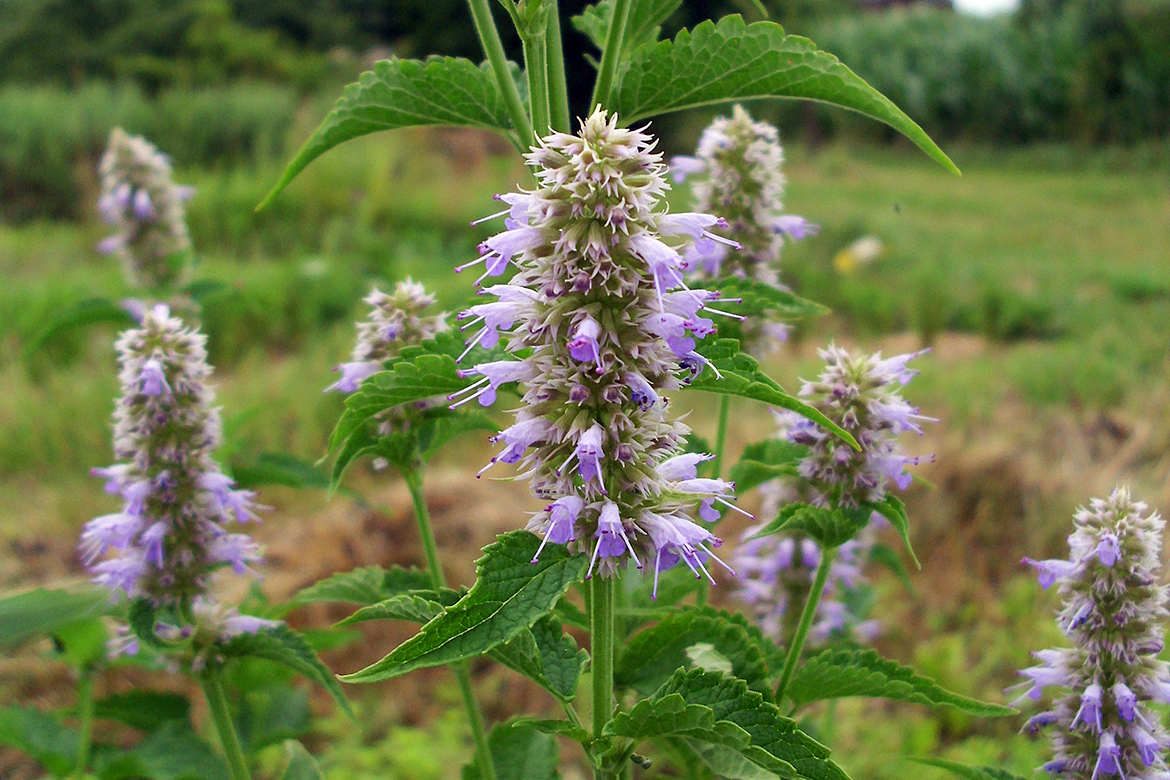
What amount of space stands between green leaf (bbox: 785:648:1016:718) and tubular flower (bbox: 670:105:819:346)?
82cm

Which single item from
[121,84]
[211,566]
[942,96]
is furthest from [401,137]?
[211,566]

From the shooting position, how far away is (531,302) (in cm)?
122

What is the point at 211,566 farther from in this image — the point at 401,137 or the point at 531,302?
the point at 401,137

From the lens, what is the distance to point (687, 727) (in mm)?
1160

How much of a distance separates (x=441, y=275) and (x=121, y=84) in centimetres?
913

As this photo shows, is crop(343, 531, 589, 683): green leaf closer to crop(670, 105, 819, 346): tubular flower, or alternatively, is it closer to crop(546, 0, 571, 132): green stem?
crop(546, 0, 571, 132): green stem

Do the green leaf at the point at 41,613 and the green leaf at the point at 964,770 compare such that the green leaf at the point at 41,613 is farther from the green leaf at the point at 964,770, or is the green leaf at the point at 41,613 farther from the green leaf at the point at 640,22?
the green leaf at the point at 964,770

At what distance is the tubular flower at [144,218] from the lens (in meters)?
3.40

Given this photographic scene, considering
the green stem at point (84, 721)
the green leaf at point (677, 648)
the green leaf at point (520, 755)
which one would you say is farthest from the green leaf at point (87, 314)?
the green leaf at point (677, 648)

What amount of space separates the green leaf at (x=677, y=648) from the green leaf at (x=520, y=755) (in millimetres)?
424

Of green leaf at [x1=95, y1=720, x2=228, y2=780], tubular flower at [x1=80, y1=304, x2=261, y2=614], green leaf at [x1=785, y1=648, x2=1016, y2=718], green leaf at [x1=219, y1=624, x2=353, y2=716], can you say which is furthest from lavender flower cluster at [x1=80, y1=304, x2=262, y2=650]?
green leaf at [x1=785, y1=648, x2=1016, y2=718]

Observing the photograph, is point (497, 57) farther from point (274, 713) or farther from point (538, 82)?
point (274, 713)

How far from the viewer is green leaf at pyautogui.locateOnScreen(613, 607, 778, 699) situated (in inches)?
59.9

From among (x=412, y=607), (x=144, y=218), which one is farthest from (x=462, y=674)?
(x=144, y=218)
